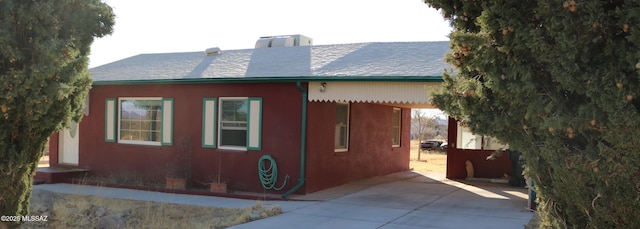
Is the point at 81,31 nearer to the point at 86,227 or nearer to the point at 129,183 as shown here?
the point at 86,227

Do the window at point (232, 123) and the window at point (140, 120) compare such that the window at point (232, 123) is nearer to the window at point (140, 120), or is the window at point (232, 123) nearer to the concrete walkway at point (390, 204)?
the window at point (140, 120)

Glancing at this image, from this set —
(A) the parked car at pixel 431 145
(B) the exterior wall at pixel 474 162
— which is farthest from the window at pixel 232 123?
(A) the parked car at pixel 431 145

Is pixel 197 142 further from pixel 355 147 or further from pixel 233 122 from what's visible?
pixel 355 147

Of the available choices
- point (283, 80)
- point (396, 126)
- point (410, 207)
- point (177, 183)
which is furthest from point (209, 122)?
point (396, 126)

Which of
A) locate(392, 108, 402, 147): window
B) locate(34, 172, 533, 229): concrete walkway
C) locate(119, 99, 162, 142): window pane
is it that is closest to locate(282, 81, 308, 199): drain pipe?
locate(34, 172, 533, 229): concrete walkway

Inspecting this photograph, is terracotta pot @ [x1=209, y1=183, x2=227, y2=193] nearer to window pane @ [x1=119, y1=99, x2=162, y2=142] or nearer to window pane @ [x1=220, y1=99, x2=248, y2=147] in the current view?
window pane @ [x1=220, y1=99, x2=248, y2=147]

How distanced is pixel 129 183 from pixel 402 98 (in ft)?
23.2

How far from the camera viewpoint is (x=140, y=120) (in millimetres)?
13023

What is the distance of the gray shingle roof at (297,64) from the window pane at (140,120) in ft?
2.18

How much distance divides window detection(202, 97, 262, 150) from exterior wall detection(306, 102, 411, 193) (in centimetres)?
124

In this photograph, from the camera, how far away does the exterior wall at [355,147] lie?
1125cm

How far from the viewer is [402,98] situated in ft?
32.2

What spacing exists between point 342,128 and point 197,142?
3452mm

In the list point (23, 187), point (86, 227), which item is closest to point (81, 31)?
point (23, 187)
